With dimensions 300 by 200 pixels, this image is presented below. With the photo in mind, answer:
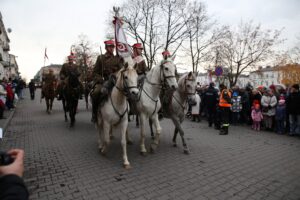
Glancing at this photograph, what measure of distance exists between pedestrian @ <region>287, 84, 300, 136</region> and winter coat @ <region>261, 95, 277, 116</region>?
2.39ft

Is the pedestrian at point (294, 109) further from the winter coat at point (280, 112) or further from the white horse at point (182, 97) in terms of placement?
the white horse at point (182, 97)

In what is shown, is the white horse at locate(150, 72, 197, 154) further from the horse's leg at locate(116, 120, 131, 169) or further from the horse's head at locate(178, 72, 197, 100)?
the horse's leg at locate(116, 120, 131, 169)

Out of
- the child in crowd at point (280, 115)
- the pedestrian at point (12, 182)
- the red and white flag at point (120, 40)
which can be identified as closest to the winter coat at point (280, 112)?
the child in crowd at point (280, 115)

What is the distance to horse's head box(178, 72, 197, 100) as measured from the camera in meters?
6.08

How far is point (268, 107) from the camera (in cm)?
968

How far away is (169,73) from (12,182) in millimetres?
4405

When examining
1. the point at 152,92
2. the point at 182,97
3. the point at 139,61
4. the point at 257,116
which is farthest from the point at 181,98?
the point at 257,116

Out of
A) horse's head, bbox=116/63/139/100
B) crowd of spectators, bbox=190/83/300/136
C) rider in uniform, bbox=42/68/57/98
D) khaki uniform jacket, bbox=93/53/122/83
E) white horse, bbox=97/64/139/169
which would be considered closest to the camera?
horse's head, bbox=116/63/139/100

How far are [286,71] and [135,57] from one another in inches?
1583

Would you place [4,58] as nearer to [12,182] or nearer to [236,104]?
[236,104]

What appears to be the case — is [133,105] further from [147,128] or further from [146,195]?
[147,128]

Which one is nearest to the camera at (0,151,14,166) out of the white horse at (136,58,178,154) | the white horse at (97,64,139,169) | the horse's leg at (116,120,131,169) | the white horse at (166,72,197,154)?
the white horse at (97,64,139,169)

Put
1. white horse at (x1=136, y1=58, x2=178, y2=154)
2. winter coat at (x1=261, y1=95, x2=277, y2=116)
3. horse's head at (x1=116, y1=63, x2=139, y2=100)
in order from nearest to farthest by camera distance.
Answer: horse's head at (x1=116, y1=63, x2=139, y2=100), white horse at (x1=136, y1=58, x2=178, y2=154), winter coat at (x1=261, y1=95, x2=277, y2=116)

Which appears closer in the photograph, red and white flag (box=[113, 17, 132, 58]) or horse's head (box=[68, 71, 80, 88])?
red and white flag (box=[113, 17, 132, 58])
